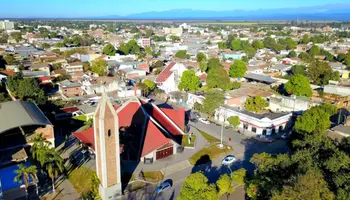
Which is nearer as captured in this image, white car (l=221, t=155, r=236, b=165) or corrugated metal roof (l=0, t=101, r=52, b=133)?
corrugated metal roof (l=0, t=101, r=52, b=133)

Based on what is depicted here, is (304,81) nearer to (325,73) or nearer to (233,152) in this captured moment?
(325,73)

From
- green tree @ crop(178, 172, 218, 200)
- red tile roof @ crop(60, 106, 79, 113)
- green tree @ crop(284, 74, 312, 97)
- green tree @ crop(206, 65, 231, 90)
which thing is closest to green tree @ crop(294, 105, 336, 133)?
A: green tree @ crop(178, 172, 218, 200)

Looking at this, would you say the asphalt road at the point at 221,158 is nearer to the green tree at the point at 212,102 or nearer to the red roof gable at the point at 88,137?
the green tree at the point at 212,102

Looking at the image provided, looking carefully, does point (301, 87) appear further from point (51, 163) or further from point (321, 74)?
point (51, 163)

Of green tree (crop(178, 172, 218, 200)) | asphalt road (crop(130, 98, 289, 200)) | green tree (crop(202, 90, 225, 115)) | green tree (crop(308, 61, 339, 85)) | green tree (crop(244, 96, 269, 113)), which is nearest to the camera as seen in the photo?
green tree (crop(178, 172, 218, 200))

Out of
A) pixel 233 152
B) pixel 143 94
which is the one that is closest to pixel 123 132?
pixel 233 152

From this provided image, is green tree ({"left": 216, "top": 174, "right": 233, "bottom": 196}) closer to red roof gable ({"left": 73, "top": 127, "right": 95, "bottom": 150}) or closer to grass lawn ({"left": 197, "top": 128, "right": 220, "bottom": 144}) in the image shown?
grass lawn ({"left": 197, "top": 128, "right": 220, "bottom": 144})

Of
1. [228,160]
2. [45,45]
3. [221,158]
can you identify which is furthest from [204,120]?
[45,45]
